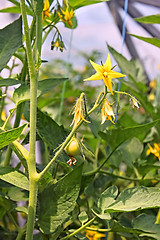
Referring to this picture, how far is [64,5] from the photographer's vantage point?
0.57m

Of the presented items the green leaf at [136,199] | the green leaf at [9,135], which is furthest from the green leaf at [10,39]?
the green leaf at [136,199]

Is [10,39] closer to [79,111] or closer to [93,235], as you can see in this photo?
[79,111]

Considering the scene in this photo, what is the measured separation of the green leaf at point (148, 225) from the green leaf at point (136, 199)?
73 mm

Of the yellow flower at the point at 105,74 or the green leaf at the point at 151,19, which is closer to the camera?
the yellow flower at the point at 105,74

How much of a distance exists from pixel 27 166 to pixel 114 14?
8.04 feet

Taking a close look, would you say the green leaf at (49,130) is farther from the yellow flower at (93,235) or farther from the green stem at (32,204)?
the yellow flower at (93,235)

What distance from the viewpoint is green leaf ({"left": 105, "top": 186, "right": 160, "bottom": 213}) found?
1.56 ft

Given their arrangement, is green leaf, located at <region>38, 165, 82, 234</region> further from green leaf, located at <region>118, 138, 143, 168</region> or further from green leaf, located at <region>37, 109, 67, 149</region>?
green leaf, located at <region>118, 138, 143, 168</region>

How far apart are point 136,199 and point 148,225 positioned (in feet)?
0.26

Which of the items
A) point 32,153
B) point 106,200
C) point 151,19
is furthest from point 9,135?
point 151,19

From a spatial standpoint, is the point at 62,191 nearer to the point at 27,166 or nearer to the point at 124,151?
the point at 27,166

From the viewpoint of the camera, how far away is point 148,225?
55cm

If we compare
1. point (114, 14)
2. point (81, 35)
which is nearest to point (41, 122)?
point (114, 14)

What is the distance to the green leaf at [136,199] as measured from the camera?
477 millimetres
